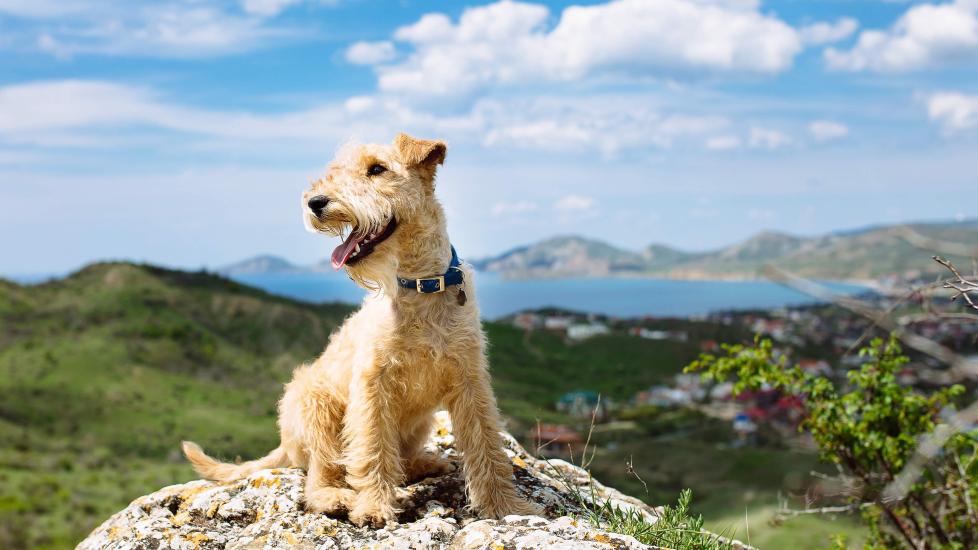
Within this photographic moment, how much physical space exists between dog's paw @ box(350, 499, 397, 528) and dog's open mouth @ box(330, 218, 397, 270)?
154 cm

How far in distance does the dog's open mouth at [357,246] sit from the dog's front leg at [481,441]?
991 mm

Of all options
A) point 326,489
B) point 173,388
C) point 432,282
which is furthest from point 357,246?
point 173,388

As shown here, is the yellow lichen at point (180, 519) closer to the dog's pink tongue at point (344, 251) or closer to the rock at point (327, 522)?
the rock at point (327, 522)

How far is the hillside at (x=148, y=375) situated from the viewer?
55.7 m

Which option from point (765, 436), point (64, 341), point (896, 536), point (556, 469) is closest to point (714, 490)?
point (765, 436)

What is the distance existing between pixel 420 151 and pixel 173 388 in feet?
285

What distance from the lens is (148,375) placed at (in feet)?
274

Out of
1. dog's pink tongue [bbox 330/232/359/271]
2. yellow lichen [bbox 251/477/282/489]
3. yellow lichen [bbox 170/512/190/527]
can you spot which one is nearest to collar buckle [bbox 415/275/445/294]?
dog's pink tongue [bbox 330/232/359/271]

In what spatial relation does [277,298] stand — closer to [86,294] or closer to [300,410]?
[86,294]

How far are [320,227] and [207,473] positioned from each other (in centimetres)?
235

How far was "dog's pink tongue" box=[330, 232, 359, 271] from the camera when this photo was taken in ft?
15.0

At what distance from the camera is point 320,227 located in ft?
15.0

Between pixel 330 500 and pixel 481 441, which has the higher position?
pixel 481 441

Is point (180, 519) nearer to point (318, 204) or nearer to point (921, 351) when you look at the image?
point (318, 204)
